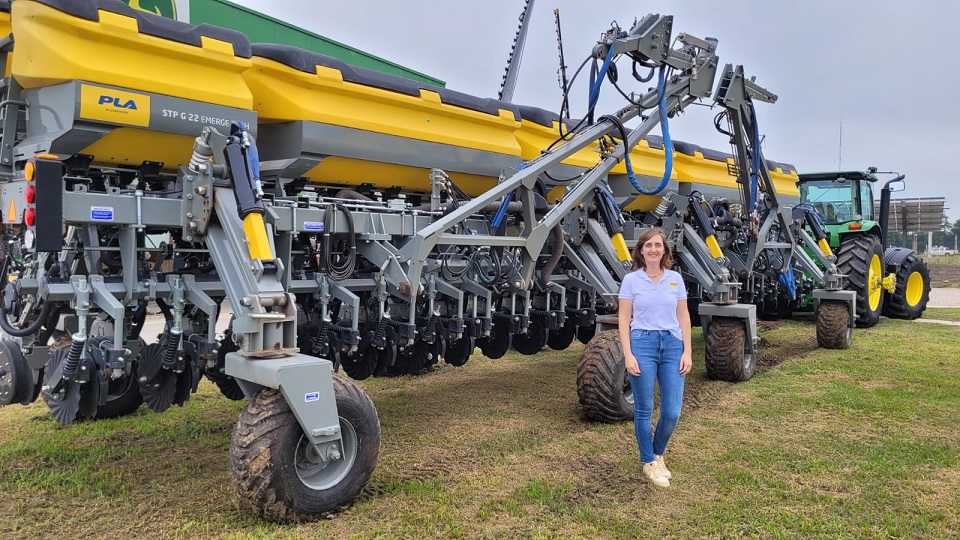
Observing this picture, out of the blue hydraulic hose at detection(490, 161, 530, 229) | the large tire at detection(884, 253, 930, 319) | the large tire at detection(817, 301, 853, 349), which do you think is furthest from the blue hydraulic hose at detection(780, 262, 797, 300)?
the blue hydraulic hose at detection(490, 161, 530, 229)

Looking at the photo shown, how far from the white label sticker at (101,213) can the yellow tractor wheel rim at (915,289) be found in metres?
Result: 13.6

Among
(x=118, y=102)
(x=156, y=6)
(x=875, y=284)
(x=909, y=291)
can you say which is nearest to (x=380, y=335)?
(x=118, y=102)

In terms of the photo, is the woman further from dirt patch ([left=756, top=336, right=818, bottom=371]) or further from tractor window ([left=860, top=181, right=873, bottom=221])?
tractor window ([left=860, top=181, right=873, bottom=221])

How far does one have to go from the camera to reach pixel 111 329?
4.58 meters

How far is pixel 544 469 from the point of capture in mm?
4434

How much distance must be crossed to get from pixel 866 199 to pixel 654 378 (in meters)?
10.2

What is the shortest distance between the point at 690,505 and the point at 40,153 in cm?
397

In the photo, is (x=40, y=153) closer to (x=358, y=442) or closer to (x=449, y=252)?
(x=358, y=442)

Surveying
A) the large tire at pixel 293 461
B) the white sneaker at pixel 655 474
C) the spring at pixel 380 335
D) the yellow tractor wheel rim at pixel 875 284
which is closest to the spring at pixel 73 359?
the large tire at pixel 293 461

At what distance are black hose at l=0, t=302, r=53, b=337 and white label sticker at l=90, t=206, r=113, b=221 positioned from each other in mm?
638

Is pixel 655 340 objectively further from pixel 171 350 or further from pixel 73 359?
pixel 73 359

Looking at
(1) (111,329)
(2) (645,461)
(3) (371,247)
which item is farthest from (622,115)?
(1) (111,329)

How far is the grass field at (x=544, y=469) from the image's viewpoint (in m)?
3.56

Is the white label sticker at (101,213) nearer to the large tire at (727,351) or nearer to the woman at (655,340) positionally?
the woman at (655,340)
